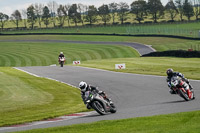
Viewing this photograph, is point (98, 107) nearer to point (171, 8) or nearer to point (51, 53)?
point (51, 53)

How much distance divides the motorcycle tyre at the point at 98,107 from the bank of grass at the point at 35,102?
181 cm

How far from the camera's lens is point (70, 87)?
27.3 metres

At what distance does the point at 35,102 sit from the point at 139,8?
524 feet

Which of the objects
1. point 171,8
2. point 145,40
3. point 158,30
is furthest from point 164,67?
point 171,8

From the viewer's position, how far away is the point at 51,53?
257ft

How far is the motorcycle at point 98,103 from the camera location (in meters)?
15.7

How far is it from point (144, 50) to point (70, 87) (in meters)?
47.1

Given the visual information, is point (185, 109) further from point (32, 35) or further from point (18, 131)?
point (32, 35)

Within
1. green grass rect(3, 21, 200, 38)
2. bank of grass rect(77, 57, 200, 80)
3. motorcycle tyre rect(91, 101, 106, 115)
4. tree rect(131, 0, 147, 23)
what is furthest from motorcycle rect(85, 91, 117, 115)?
tree rect(131, 0, 147, 23)

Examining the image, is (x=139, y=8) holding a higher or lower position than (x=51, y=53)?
higher

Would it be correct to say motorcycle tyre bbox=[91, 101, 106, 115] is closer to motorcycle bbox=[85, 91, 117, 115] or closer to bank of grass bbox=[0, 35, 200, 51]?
motorcycle bbox=[85, 91, 117, 115]

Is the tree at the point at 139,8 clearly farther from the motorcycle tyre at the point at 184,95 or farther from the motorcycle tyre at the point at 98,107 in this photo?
the motorcycle tyre at the point at 98,107

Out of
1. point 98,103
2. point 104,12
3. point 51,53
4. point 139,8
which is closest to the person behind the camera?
point 98,103

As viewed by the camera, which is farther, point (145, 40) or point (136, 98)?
point (145, 40)
